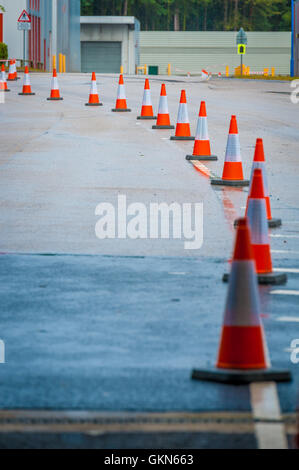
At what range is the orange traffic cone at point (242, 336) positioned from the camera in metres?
5.27

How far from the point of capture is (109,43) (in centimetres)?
9106

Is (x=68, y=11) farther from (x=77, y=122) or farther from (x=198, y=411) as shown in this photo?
(x=198, y=411)

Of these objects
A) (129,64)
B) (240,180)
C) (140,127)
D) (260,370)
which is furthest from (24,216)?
(129,64)

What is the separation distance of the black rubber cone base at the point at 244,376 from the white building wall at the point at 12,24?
168ft

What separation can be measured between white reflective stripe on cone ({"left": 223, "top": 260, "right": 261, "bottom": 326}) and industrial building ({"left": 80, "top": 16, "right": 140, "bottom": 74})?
82631mm

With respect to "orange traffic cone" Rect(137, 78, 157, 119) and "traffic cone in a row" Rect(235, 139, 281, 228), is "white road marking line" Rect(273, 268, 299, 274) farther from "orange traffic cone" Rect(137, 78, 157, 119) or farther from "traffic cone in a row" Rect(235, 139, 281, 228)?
"orange traffic cone" Rect(137, 78, 157, 119)

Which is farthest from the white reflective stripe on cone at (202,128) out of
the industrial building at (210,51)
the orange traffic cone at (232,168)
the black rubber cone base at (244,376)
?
the industrial building at (210,51)

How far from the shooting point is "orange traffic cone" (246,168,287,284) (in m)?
7.73

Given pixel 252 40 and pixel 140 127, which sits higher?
pixel 252 40

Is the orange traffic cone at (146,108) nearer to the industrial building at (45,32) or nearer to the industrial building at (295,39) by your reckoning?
the industrial building at (45,32)

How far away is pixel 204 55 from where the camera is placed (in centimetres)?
9844

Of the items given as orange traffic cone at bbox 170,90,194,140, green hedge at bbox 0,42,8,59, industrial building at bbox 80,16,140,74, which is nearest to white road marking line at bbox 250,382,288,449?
orange traffic cone at bbox 170,90,194,140

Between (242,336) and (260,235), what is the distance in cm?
255
